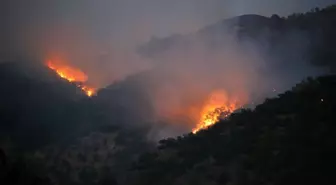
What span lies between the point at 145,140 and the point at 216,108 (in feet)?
80.4

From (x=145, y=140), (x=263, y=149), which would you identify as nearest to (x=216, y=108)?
(x=145, y=140)

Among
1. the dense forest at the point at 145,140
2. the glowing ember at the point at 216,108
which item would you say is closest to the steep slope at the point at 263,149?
the dense forest at the point at 145,140

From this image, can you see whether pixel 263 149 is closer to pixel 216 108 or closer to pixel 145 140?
pixel 145 140

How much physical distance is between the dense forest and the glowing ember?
15.7m

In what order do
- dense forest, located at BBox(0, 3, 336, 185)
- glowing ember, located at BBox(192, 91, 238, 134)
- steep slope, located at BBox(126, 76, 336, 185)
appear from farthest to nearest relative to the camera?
glowing ember, located at BBox(192, 91, 238, 134) < dense forest, located at BBox(0, 3, 336, 185) < steep slope, located at BBox(126, 76, 336, 185)

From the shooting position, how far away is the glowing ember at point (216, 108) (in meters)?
107

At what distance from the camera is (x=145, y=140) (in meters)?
97.7

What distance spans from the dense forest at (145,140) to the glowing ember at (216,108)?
1572 cm

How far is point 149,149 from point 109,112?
84.4 feet

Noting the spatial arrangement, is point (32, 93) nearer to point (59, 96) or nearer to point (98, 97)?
point (59, 96)

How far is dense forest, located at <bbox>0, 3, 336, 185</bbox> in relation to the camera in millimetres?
61906

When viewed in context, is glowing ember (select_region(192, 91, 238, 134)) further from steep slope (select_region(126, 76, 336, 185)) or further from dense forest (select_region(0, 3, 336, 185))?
steep slope (select_region(126, 76, 336, 185))

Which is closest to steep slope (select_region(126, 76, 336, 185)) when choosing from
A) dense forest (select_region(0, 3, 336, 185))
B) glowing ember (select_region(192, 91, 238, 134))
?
dense forest (select_region(0, 3, 336, 185))

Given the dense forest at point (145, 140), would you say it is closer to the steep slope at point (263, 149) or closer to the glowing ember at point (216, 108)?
the steep slope at point (263, 149)
